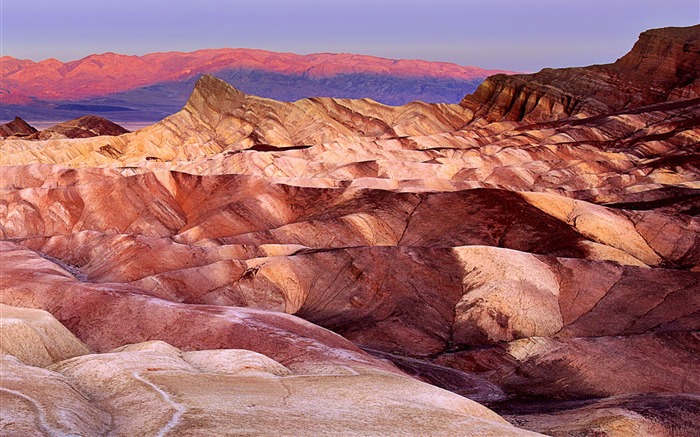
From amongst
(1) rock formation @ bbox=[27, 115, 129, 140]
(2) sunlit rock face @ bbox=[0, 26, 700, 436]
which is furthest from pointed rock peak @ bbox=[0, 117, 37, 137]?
(2) sunlit rock face @ bbox=[0, 26, 700, 436]

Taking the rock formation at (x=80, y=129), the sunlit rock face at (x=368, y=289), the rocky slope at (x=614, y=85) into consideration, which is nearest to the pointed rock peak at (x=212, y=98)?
the rock formation at (x=80, y=129)

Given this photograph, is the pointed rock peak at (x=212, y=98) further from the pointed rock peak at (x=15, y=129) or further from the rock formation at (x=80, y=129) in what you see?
the pointed rock peak at (x=15, y=129)

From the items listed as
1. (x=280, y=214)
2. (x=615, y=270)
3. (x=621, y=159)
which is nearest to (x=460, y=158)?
(x=621, y=159)

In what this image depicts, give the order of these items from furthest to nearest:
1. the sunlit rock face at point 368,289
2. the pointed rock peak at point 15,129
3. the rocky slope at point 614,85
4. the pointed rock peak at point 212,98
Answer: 1. the pointed rock peak at point 15,129
2. the pointed rock peak at point 212,98
3. the rocky slope at point 614,85
4. the sunlit rock face at point 368,289

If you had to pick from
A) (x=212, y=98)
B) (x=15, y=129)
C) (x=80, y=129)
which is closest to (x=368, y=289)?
(x=212, y=98)

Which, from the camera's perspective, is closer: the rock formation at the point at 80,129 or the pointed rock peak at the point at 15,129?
the rock formation at the point at 80,129

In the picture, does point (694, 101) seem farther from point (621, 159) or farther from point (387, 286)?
point (387, 286)
